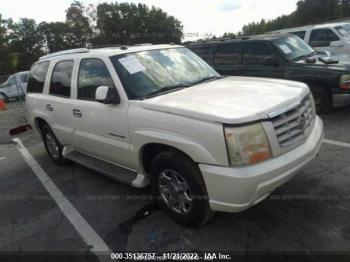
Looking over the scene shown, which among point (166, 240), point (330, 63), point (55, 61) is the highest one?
point (55, 61)

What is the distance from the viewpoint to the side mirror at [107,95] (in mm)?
3799

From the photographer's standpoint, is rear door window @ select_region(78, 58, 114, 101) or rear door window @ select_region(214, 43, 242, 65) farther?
rear door window @ select_region(214, 43, 242, 65)

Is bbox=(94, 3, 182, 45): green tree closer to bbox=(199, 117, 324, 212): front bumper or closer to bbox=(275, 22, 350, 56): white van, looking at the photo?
bbox=(275, 22, 350, 56): white van

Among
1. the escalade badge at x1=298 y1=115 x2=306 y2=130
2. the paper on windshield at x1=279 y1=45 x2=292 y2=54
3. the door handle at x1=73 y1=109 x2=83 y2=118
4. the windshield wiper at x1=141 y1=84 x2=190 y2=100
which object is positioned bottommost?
the door handle at x1=73 y1=109 x2=83 y2=118

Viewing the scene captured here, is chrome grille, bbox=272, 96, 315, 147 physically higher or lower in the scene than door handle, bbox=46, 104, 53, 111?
higher

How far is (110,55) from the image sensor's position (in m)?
4.21

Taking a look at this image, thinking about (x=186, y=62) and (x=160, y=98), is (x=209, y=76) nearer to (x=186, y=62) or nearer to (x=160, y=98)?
(x=186, y=62)

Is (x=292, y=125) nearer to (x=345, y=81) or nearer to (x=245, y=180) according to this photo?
(x=245, y=180)

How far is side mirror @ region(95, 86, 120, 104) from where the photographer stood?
150 inches

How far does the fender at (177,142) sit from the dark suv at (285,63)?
4704 millimetres

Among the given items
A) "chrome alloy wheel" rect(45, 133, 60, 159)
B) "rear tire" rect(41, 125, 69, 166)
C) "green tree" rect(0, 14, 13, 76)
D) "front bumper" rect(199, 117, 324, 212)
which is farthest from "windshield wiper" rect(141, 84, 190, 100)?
"green tree" rect(0, 14, 13, 76)

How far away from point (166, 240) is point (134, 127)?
1208 millimetres

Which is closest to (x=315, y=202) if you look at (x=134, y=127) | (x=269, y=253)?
(x=269, y=253)

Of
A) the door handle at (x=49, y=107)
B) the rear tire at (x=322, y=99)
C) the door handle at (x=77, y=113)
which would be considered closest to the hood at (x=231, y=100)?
the door handle at (x=77, y=113)
